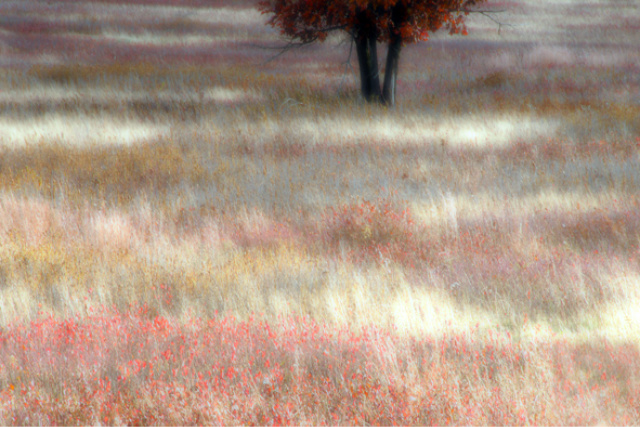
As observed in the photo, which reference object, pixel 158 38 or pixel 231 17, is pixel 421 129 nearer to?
pixel 158 38

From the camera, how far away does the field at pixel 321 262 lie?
359 centimetres

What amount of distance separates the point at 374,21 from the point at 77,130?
7.89 meters

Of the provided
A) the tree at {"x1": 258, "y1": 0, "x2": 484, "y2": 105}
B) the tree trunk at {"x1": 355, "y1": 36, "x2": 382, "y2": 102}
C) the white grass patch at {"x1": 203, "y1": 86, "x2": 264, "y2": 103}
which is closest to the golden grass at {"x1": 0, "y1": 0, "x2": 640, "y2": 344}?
the tree trunk at {"x1": 355, "y1": 36, "x2": 382, "y2": 102}

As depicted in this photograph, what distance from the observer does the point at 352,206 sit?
7.36 m

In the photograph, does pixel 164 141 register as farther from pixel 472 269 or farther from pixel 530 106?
pixel 530 106

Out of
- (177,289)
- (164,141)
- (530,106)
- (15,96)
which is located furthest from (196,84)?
(177,289)

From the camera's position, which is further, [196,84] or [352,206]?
[196,84]

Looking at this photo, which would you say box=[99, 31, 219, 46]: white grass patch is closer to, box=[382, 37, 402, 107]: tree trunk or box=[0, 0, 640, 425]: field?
box=[0, 0, 640, 425]: field

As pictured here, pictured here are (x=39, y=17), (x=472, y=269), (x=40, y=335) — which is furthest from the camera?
(x=39, y=17)

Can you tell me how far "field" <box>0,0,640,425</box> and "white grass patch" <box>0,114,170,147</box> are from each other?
0.31 feet

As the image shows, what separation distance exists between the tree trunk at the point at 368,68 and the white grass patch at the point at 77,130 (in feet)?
20.0

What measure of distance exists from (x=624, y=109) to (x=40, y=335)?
13.6 metres

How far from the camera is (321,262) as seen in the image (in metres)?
5.95

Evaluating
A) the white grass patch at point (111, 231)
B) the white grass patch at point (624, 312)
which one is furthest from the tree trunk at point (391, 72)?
the white grass patch at point (624, 312)
